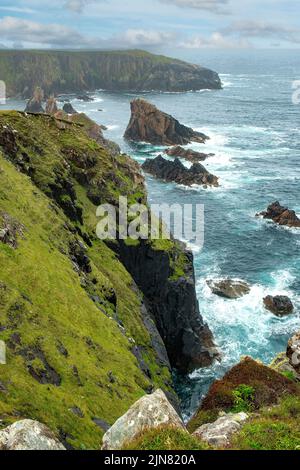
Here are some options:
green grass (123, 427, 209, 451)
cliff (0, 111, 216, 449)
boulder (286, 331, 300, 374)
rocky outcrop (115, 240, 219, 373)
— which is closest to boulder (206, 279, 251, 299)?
cliff (0, 111, 216, 449)

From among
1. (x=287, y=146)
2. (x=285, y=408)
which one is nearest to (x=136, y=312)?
(x=285, y=408)

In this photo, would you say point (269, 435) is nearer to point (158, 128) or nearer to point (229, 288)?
point (229, 288)

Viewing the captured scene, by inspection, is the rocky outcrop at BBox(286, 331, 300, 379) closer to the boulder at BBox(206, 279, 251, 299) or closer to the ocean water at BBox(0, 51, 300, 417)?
the ocean water at BBox(0, 51, 300, 417)

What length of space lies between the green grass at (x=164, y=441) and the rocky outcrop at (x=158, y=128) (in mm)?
150336

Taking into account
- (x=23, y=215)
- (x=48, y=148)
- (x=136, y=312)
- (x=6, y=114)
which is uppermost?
(x=6, y=114)

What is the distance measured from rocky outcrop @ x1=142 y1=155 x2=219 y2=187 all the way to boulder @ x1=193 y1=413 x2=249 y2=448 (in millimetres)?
100262

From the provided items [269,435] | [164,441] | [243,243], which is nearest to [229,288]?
[243,243]

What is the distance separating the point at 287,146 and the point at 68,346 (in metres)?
144

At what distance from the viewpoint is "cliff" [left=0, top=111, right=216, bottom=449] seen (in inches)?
1019

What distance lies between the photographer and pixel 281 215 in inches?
3770

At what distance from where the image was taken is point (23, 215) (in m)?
41.9

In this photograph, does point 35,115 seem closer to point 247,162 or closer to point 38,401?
point 38,401

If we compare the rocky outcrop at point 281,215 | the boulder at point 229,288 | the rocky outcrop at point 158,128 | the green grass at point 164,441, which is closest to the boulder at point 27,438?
the green grass at point 164,441

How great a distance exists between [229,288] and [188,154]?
259ft
